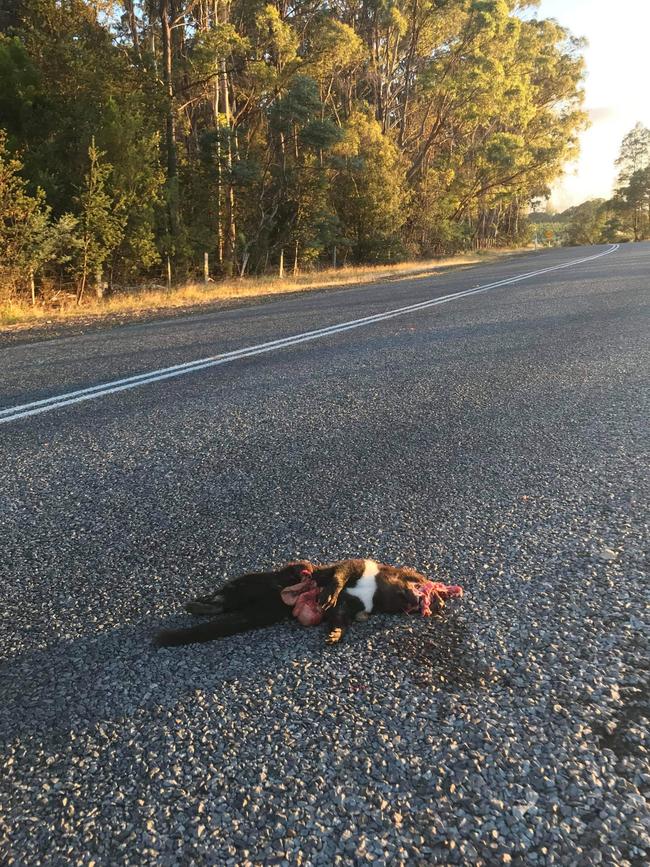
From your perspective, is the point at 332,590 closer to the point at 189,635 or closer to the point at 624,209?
the point at 189,635

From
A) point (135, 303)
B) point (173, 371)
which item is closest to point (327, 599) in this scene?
point (173, 371)

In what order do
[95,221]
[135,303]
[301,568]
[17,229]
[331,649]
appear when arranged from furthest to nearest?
[95,221] < [135,303] < [17,229] < [301,568] < [331,649]

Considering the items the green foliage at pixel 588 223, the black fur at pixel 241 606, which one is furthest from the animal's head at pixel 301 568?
the green foliage at pixel 588 223

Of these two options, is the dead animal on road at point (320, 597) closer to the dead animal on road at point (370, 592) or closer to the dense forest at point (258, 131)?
the dead animal on road at point (370, 592)

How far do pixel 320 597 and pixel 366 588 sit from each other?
0.49ft

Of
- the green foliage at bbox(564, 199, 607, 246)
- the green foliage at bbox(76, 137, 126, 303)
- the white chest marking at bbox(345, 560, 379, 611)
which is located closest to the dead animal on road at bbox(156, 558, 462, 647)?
the white chest marking at bbox(345, 560, 379, 611)

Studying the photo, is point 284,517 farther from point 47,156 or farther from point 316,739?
point 47,156

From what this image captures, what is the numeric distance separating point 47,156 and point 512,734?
1743 centimetres

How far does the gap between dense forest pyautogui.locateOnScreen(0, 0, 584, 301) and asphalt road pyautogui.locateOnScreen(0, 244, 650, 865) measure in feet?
38.4

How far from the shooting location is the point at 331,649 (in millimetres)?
1634

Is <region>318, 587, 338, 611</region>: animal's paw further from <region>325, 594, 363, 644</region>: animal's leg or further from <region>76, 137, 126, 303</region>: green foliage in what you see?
<region>76, 137, 126, 303</region>: green foliage

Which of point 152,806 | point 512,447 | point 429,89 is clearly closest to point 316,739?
point 152,806

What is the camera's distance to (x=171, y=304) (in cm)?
1271

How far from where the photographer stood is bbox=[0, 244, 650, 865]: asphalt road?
1.12m
